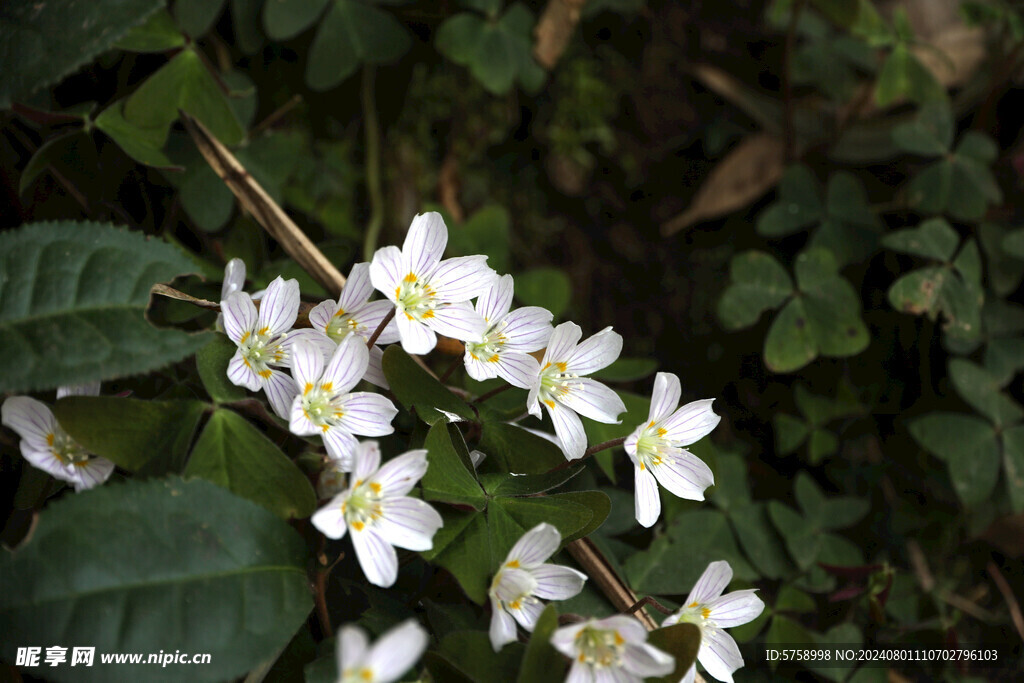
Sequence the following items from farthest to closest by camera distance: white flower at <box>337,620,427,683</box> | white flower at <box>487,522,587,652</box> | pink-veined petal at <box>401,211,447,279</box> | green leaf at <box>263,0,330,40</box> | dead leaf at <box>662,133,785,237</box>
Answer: dead leaf at <box>662,133,785,237</box> → green leaf at <box>263,0,330,40</box> → pink-veined petal at <box>401,211,447,279</box> → white flower at <box>487,522,587,652</box> → white flower at <box>337,620,427,683</box>

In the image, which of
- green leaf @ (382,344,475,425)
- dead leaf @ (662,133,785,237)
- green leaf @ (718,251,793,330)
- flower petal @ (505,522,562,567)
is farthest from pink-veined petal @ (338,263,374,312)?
dead leaf @ (662,133,785,237)

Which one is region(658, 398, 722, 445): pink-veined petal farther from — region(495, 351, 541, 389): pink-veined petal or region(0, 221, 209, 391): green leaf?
region(0, 221, 209, 391): green leaf

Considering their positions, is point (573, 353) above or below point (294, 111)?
below

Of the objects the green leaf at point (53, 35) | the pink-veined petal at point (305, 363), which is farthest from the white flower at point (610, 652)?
the green leaf at point (53, 35)

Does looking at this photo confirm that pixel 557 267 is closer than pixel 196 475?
No

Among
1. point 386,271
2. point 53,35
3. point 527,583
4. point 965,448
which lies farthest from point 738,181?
point 53,35

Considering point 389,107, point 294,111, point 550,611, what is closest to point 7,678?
point 550,611

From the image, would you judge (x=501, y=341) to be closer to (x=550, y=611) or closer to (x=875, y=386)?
(x=550, y=611)
